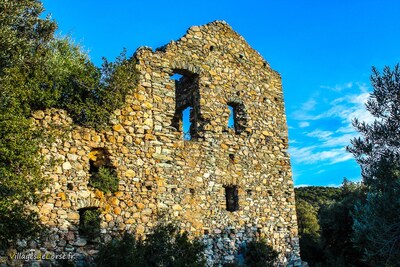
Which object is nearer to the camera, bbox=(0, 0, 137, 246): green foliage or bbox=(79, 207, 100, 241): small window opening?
Result: bbox=(0, 0, 137, 246): green foliage

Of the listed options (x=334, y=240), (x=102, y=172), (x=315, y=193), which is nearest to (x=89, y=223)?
(x=102, y=172)

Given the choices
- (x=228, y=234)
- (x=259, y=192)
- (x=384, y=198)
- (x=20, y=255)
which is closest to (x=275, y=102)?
(x=259, y=192)

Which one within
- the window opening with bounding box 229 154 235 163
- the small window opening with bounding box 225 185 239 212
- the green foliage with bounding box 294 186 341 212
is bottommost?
the small window opening with bounding box 225 185 239 212

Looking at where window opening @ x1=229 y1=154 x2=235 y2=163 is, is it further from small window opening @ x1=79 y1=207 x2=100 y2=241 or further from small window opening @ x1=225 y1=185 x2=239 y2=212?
small window opening @ x1=79 y1=207 x2=100 y2=241

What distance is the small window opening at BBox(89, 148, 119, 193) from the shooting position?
31.1ft

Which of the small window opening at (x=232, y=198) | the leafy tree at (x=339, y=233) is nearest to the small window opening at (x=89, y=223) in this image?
the small window opening at (x=232, y=198)

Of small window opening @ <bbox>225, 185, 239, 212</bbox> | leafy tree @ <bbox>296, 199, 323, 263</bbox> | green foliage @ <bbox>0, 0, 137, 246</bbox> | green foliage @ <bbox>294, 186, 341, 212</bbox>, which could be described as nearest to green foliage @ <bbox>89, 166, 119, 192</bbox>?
green foliage @ <bbox>0, 0, 137, 246</bbox>

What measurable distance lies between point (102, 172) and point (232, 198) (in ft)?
14.7

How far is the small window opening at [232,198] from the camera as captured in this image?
12.1 metres

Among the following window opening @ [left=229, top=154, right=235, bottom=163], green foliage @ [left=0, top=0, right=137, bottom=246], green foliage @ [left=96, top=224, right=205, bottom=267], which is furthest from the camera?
window opening @ [left=229, top=154, right=235, bottom=163]

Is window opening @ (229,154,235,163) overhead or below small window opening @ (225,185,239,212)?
overhead

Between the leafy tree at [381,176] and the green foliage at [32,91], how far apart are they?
6.37m

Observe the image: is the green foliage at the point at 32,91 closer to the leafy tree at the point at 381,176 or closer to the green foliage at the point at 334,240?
the leafy tree at the point at 381,176

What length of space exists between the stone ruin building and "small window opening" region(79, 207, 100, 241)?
0.22ft
